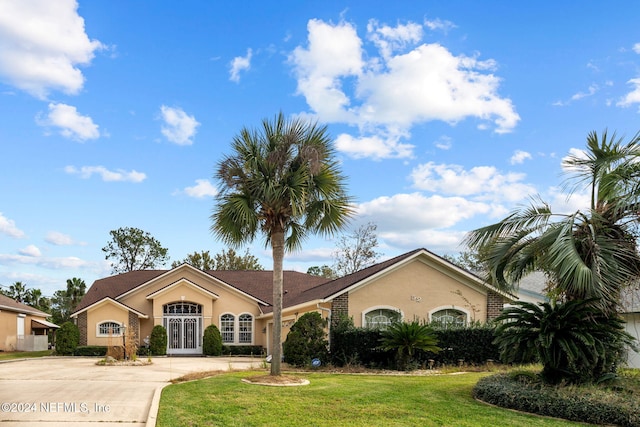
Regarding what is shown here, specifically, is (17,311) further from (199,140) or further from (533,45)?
(533,45)

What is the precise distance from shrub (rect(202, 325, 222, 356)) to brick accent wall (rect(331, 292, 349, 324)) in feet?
41.6

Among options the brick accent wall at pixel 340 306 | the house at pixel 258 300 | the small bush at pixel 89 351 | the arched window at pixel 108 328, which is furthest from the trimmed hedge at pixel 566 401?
the arched window at pixel 108 328

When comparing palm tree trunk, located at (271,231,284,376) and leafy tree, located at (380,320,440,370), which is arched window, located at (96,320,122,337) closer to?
leafy tree, located at (380,320,440,370)

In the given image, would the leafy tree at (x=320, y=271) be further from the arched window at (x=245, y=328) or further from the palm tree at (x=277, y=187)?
the palm tree at (x=277, y=187)

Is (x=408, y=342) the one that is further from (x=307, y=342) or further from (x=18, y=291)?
(x=18, y=291)

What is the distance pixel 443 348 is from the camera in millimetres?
21000

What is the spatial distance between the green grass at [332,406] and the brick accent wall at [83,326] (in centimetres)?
2134

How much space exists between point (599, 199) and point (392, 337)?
9.33m

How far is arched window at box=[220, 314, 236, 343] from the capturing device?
35.3 m

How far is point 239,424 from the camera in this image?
31.9 ft

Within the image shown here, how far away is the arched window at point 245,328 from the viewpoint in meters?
35.4

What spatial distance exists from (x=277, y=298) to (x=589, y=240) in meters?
7.80

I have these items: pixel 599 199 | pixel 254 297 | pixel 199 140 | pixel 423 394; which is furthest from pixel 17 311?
pixel 599 199

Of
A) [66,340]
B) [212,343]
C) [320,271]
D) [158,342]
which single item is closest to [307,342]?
[212,343]
